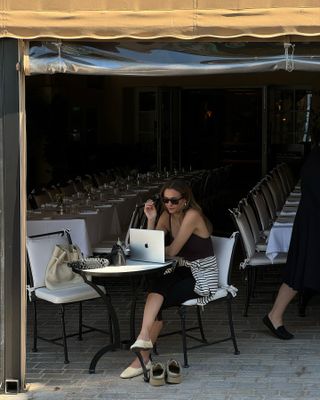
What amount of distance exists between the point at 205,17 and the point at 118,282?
4019 millimetres

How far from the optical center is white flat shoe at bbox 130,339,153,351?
516cm

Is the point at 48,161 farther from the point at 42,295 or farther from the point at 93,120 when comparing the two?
the point at 42,295

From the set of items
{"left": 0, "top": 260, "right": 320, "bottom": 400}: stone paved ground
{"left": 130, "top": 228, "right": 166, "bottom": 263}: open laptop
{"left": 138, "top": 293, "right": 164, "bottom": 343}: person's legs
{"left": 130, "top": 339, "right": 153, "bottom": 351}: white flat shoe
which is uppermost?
{"left": 130, "top": 228, "right": 166, "bottom": 263}: open laptop

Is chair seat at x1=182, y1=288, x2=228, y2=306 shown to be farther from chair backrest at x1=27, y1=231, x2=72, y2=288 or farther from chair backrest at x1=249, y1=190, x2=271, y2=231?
chair backrest at x1=249, y1=190, x2=271, y2=231

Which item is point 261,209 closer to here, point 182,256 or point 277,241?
point 277,241

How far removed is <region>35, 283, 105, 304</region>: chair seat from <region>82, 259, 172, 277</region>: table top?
1.41ft

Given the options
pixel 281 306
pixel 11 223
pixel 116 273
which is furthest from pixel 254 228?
pixel 11 223

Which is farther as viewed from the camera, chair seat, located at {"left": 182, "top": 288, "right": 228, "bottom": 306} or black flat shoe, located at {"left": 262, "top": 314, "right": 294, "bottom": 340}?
black flat shoe, located at {"left": 262, "top": 314, "right": 294, "bottom": 340}

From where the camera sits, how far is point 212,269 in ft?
18.3

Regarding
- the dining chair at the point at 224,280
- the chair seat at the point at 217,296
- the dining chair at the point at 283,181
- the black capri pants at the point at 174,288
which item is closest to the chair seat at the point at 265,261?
the dining chair at the point at 224,280

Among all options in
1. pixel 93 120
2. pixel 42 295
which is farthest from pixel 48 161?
pixel 42 295

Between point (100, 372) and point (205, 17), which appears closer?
point (205, 17)

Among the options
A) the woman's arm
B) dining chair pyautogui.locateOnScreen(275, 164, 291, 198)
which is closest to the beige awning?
the woman's arm

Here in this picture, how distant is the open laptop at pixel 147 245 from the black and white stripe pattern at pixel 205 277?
0.33 m
